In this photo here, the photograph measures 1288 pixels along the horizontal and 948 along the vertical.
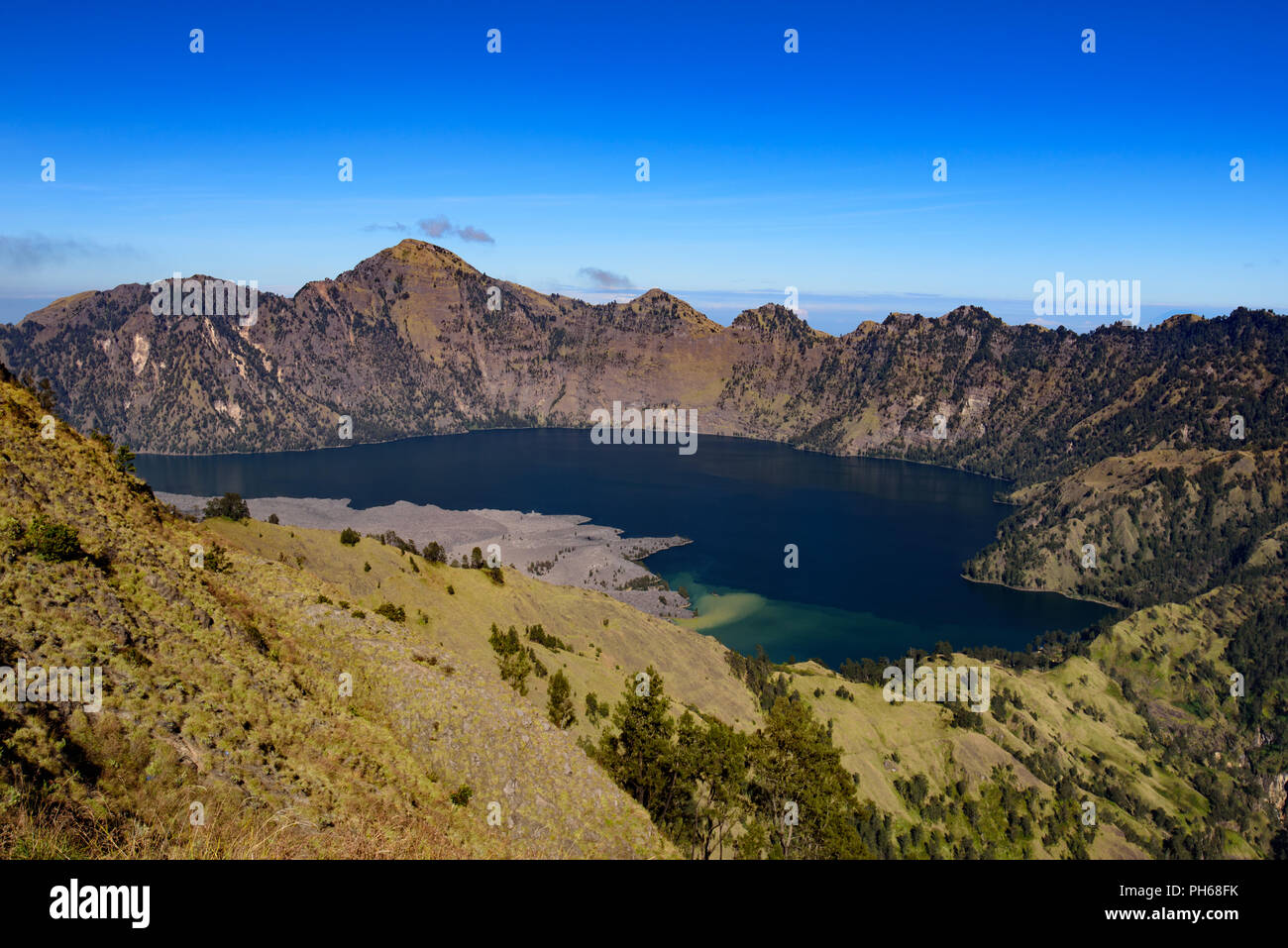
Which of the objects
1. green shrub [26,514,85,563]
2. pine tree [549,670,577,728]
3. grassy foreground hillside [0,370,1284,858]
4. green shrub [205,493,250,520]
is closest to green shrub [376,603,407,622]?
grassy foreground hillside [0,370,1284,858]

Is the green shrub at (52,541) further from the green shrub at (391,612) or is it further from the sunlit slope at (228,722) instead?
the green shrub at (391,612)

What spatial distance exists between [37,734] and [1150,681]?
19184cm

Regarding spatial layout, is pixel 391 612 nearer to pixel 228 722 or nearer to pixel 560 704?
pixel 560 704

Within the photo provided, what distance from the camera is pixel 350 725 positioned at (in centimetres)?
3109

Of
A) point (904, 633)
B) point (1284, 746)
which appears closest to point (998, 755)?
point (904, 633)

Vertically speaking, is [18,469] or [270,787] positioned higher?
[18,469]

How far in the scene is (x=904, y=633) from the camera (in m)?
172

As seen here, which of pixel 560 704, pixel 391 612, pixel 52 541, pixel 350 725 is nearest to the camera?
pixel 52 541

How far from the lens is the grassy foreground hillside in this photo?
20219 mm

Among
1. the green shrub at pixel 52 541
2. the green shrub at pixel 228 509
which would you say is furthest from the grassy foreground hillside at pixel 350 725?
the green shrub at pixel 228 509

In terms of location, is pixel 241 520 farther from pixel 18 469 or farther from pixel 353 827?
pixel 353 827

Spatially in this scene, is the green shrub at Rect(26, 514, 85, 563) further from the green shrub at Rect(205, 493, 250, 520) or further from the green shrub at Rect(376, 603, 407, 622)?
the green shrub at Rect(205, 493, 250, 520)

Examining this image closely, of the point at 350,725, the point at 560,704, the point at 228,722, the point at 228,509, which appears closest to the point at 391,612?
the point at 560,704
